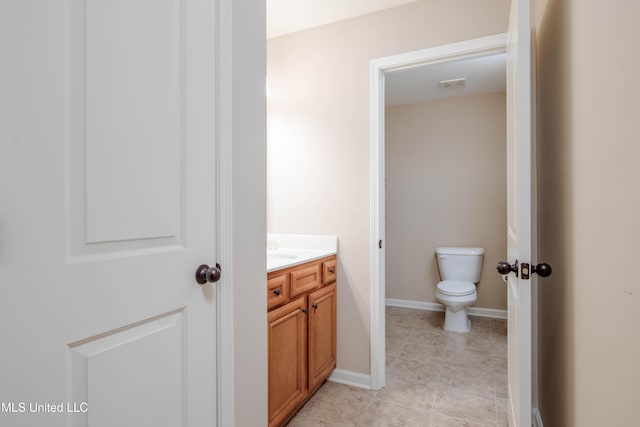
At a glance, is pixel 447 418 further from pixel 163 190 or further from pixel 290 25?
pixel 290 25

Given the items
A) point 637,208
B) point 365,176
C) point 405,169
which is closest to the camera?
point 637,208

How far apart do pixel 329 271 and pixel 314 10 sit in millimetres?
1691

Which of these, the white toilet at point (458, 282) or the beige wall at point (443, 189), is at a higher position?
the beige wall at point (443, 189)

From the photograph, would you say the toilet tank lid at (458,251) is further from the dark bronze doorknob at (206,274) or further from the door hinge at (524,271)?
the dark bronze doorknob at (206,274)

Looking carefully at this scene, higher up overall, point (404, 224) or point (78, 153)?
point (78, 153)

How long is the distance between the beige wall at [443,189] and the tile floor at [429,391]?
3.01 feet

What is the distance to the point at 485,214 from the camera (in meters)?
3.65

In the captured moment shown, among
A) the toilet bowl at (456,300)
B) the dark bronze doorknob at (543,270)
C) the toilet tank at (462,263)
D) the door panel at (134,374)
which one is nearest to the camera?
the door panel at (134,374)

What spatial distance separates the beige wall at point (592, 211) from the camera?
2.30 feet

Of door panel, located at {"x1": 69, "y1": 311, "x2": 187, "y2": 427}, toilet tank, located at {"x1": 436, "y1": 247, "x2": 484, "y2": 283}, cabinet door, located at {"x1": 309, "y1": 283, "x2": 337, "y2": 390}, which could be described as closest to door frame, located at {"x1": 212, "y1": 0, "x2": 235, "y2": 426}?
door panel, located at {"x1": 69, "y1": 311, "x2": 187, "y2": 427}

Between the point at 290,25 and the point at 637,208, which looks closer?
the point at 637,208

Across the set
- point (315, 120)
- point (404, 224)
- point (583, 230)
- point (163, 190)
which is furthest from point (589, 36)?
point (404, 224)

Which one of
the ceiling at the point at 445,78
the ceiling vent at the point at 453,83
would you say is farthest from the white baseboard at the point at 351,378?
the ceiling vent at the point at 453,83

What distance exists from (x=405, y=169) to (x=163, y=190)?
11.4 ft
